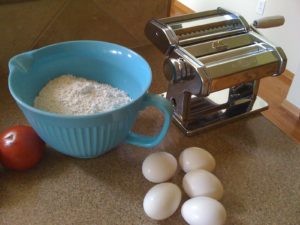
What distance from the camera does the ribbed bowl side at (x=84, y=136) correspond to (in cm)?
45

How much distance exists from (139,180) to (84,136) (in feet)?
0.39

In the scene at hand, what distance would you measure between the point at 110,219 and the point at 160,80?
0.40 meters

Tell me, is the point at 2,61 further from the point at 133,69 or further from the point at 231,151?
the point at 231,151

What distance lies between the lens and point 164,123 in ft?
1.68

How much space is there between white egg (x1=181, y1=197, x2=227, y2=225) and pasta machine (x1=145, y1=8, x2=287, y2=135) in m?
0.18

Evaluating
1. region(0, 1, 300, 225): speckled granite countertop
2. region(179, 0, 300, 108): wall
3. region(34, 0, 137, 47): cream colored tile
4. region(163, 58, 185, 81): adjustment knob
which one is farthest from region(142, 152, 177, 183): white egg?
region(179, 0, 300, 108): wall

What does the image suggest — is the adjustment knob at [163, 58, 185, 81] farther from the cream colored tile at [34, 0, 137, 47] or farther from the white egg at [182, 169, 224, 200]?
the cream colored tile at [34, 0, 137, 47]

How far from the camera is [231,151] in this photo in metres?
0.58

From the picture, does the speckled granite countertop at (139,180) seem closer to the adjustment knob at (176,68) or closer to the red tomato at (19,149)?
the red tomato at (19,149)

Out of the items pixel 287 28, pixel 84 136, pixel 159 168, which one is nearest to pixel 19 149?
pixel 84 136

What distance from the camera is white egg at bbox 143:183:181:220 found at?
Result: 1.44ft

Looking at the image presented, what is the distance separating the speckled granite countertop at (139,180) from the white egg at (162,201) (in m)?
0.02

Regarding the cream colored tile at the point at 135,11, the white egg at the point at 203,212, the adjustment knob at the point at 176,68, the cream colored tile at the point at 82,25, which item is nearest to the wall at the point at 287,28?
the cream colored tile at the point at 135,11

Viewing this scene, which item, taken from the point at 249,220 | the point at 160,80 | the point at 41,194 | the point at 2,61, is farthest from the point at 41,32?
the point at 249,220
